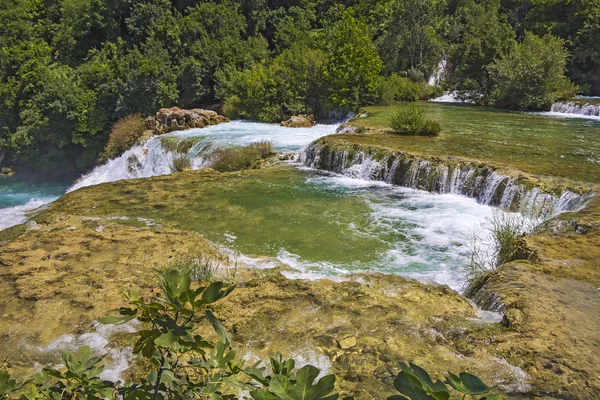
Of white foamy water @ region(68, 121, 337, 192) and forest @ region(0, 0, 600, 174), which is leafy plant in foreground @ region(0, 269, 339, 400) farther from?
forest @ region(0, 0, 600, 174)

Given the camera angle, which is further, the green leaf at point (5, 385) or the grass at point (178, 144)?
the grass at point (178, 144)

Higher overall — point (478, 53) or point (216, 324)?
point (478, 53)

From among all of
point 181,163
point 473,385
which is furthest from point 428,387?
point 181,163

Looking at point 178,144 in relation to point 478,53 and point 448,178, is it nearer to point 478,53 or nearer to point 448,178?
point 448,178

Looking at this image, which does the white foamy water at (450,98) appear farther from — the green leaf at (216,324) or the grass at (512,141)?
the green leaf at (216,324)

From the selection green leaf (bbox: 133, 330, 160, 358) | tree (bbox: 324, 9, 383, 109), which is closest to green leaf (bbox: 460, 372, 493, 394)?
green leaf (bbox: 133, 330, 160, 358)

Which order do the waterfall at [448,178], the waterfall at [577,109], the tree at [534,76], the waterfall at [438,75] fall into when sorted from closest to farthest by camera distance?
the waterfall at [448,178], the waterfall at [577,109], the tree at [534,76], the waterfall at [438,75]

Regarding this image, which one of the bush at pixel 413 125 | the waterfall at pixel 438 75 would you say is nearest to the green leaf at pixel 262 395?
the bush at pixel 413 125
